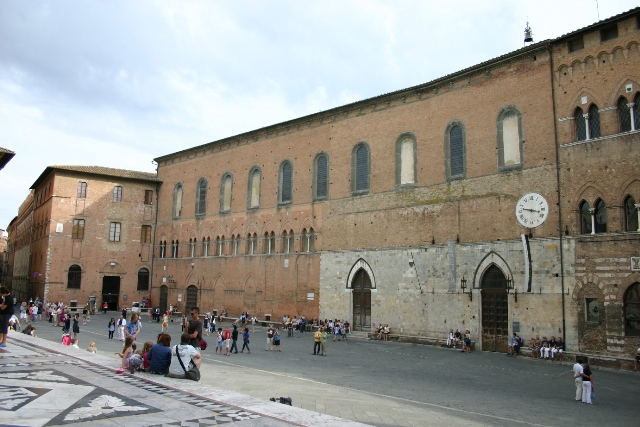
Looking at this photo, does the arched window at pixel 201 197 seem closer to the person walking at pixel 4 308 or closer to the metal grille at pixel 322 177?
the metal grille at pixel 322 177

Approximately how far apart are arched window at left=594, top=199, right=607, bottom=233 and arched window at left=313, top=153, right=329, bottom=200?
51.7ft

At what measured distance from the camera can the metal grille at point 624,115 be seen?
825 inches

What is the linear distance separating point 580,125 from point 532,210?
412 cm

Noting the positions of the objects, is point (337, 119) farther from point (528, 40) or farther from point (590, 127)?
point (590, 127)

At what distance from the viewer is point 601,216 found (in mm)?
21406

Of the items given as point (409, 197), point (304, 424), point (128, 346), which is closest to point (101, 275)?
point (409, 197)

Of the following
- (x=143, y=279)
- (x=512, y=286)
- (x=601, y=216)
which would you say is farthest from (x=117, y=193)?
(x=601, y=216)

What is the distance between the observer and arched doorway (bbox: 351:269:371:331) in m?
29.8

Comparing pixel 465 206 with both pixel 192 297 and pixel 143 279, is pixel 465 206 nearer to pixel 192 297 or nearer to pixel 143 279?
pixel 192 297

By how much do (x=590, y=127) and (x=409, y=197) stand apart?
953 cm

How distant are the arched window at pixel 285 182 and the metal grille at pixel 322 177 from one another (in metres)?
2.42

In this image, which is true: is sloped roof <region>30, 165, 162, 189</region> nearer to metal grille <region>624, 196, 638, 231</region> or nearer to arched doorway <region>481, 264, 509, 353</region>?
arched doorway <region>481, 264, 509, 353</region>

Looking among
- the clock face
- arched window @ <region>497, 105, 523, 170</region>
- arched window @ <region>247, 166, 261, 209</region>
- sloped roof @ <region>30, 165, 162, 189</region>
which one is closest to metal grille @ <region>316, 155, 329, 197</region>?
arched window @ <region>247, 166, 261, 209</region>

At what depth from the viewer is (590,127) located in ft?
72.5
